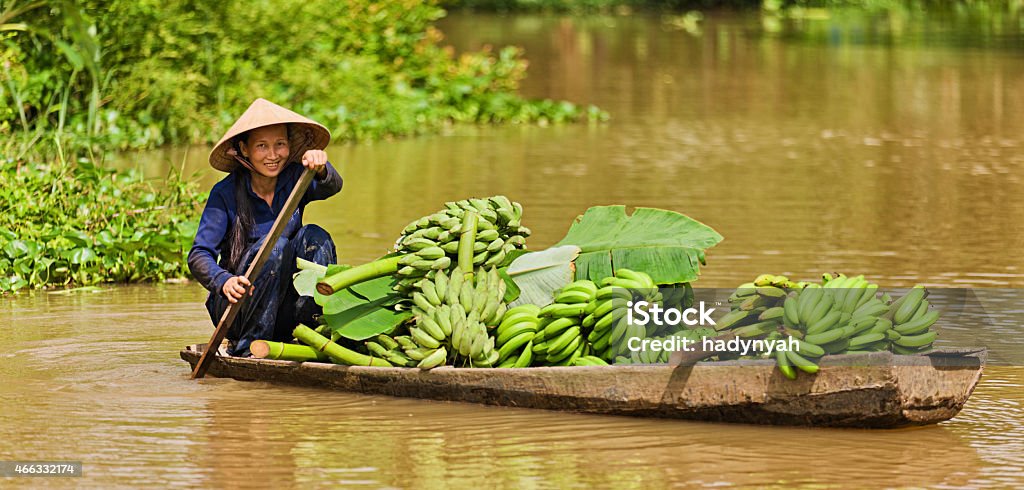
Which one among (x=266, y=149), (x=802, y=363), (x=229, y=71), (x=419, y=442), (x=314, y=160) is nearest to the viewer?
(x=802, y=363)

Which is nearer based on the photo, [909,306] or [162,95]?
[909,306]

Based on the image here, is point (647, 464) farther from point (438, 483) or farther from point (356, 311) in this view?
point (356, 311)

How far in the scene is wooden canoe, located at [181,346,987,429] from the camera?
5.78m

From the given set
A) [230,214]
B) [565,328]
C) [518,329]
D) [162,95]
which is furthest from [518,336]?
[162,95]

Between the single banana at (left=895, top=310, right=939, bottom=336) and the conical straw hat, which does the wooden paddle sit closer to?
the conical straw hat

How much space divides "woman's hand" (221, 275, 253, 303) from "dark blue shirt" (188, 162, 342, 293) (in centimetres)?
13

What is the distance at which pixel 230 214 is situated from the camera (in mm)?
6816

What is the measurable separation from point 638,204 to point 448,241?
564cm

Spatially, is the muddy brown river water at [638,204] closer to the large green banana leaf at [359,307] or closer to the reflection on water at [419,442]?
the reflection on water at [419,442]

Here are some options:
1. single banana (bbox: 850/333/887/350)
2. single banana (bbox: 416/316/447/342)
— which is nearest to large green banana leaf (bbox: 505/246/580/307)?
single banana (bbox: 416/316/447/342)

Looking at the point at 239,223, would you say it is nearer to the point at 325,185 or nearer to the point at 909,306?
the point at 325,185

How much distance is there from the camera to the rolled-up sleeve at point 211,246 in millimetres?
6586

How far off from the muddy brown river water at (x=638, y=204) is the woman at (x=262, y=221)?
0.31 m

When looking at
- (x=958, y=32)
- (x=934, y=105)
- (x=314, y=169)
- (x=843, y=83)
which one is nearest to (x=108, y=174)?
(x=314, y=169)
